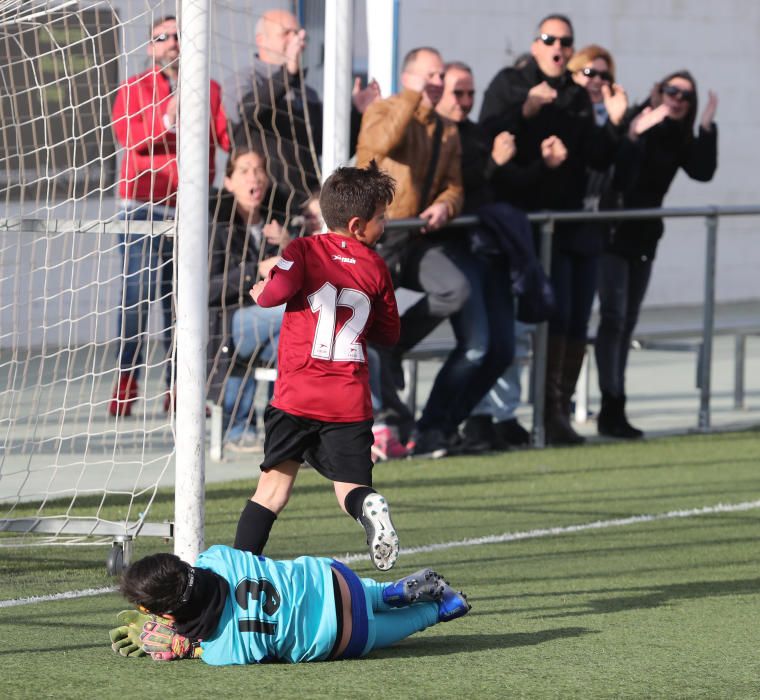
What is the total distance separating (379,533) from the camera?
4859 millimetres

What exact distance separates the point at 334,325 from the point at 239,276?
13.8ft

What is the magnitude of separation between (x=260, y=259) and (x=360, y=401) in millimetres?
4260

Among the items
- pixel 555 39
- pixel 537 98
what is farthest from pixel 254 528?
pixel 555 39

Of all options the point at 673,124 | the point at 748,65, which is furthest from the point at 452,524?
the point at 748,65

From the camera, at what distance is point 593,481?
29.7 feet

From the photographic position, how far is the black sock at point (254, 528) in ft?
17.2

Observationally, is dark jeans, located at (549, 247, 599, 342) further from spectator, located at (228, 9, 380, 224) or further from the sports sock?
the sports sock

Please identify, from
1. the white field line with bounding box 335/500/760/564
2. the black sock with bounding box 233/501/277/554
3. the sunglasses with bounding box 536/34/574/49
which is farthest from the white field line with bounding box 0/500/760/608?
the sunglasses with bounding box 536/34/574/49

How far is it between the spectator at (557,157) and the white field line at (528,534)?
2.32 meters

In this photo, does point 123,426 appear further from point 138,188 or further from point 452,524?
point 452,524

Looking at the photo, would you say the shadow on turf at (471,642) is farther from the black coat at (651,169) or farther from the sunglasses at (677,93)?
the sunglasses at (677,93)

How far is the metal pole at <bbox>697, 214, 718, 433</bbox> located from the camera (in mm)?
11289

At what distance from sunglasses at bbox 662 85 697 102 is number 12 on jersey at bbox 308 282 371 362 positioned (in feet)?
21.0

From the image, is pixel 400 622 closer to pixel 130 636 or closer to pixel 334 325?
pixel 130 636
